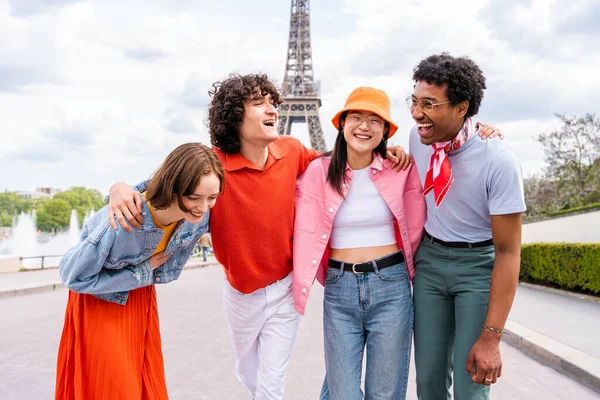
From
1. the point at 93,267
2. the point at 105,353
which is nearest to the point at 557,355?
the point at 105,353

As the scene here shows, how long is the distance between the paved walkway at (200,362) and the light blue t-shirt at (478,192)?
2.07 meters

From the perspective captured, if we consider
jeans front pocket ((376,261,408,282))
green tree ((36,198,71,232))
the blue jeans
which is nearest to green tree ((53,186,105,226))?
green tree ((36,198,71,232))

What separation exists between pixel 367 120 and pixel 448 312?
3.66 ft

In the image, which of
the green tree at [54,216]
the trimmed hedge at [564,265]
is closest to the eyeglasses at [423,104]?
the trimmed hedge at [564,265]

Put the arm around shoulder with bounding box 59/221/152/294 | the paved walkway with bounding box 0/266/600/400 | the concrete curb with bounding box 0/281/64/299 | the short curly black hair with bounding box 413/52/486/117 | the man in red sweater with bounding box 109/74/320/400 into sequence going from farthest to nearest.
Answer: the concrete curb with bounding box 0/281/64/299 → the paved walkway with bounding box 0/266/600/400 → the man in red sweater with bounding box 109/74/320/400 → the short curly black hair with bounding box 413/52/486/117 → the arm around shoulder with bounding box 59/221/152/294

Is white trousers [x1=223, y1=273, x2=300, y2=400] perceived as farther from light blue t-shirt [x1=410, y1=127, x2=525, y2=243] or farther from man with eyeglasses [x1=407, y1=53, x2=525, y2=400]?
light blue t-shirt [x1=410, y1=127, x2=525, y2=243]

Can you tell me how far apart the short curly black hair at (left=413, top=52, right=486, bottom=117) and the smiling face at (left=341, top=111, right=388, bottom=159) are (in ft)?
1.12

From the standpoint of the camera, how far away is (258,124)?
313 cm

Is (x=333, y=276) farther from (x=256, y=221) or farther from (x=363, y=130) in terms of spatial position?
(x=363, y=130)

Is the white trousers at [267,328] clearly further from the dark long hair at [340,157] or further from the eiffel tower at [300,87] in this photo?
the eiffel tower at [300,87]

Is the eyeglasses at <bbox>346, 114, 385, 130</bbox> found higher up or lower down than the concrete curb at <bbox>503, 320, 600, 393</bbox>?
higher up

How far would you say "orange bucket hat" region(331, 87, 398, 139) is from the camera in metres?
2.93

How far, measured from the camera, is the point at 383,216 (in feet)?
9.60

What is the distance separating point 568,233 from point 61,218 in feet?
230
